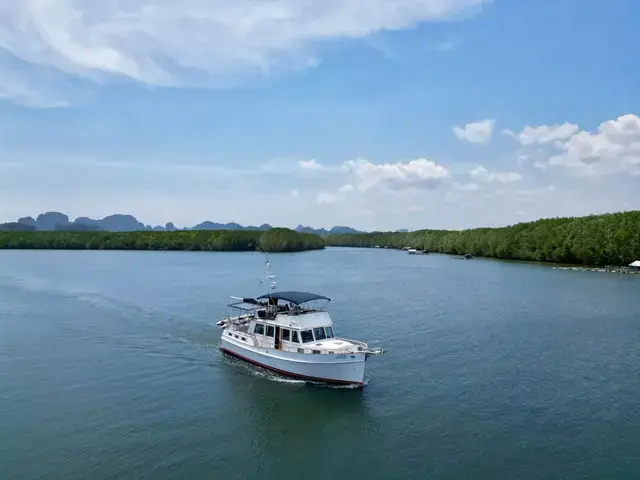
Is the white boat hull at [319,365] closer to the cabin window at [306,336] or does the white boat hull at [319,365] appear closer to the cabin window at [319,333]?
the cabin window at [306,336]

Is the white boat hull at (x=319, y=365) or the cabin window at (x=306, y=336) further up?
the cabin window at (x=306, y=336)

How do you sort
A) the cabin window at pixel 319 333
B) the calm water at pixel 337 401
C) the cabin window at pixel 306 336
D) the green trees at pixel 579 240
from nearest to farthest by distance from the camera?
the calm water at pixel 337 401 → the cabin window at pixel 306 336 → the cabin window at pixel 319 333 → the green trees at pixel 579 240

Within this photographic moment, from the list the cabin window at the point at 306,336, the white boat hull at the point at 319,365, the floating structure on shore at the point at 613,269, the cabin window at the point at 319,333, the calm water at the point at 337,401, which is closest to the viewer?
the calm water at the point at 337,401

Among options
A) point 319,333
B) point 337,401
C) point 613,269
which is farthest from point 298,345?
point 613,269

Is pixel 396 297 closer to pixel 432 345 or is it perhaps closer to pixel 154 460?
pixel 432 345

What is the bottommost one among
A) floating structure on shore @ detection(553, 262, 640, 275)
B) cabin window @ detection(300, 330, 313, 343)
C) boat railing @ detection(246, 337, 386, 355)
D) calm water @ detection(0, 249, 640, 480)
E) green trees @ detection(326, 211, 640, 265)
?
calm water @ detection(0, 249, 640, 480)

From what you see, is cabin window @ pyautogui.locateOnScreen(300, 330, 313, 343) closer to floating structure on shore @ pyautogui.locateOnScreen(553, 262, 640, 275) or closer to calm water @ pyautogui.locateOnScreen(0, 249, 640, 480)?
calm water @ pyautogui.locateOnScreen(0, 249, 640, 480)

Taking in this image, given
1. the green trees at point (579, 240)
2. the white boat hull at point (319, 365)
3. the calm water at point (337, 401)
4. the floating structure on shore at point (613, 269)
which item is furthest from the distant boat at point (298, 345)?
the green trees at point (579, 240)

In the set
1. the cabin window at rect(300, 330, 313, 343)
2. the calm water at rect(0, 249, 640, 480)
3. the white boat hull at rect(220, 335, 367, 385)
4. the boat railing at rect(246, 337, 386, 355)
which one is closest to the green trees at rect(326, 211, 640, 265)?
the calm water at rect(0, 249, 640, 480)
